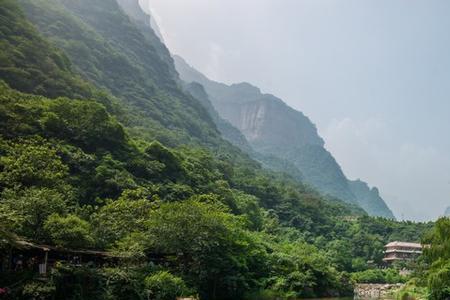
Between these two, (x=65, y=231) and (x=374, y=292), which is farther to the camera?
(x=374, y=292)

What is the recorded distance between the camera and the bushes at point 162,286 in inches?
824

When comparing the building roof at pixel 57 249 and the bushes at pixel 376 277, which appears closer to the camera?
the building roof at pixel 57 249

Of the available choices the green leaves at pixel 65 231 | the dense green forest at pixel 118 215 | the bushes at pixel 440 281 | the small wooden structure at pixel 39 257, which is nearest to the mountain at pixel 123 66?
the dense green forest at pixel 118 215

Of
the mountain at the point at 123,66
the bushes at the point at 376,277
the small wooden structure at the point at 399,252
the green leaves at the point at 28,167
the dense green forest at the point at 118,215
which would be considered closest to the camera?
the dense green forest at the point at 118,215

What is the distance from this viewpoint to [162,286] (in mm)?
21219

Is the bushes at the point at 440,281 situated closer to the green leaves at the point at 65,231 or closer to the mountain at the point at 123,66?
the green leaves at the point at 65,231

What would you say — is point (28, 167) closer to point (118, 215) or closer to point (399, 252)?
point (118, 215)

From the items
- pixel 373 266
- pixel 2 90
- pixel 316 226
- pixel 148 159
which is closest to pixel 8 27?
pixel 2 90

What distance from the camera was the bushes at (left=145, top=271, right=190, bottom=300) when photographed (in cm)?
2092

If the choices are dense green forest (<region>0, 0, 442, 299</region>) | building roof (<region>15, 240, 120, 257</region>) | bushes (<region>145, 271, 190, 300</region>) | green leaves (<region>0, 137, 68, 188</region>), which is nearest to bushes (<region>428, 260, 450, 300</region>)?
dense green forest (<region>0, 0, 442, 299</region>)

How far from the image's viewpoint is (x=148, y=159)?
4075 cm

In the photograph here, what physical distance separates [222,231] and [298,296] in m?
9.71

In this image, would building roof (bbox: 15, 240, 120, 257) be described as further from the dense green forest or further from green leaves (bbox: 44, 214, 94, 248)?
green leaves (bbox: 44, 214, 94, 248)

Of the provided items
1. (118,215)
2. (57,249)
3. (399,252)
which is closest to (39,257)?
(57,249)
